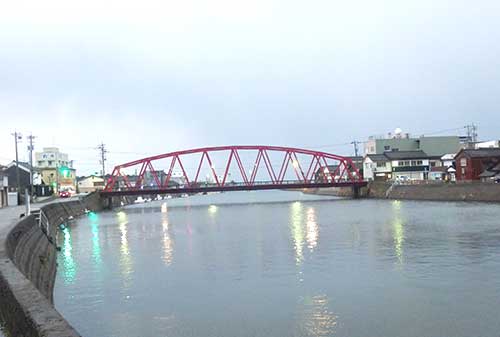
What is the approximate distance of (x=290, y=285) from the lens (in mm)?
18406

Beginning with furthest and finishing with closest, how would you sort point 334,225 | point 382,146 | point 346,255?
point 382,146 < point 334,225 < point 346,255

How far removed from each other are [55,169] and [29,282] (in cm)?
11607

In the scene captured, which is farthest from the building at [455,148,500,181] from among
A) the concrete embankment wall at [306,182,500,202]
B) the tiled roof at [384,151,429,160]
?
the tiled roof at [384,151,429,160]

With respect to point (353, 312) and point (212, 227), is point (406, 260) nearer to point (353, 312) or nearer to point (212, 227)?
point (353, 312)

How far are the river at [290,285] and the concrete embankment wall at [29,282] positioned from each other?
838mm

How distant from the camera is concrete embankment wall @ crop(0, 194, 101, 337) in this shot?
8531mm

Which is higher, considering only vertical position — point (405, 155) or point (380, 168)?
point (405, 155)

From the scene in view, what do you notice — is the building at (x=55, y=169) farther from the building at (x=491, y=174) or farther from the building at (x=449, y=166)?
the building at (x=491, y=174)

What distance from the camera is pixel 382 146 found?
106m

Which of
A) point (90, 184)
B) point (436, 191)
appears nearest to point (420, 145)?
point (436, 191)

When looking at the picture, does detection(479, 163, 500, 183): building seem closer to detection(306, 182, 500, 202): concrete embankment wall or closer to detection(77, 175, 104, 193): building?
detection(306, 182, 500, 202): concrete embankment wall

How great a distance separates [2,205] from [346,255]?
44.0 metres

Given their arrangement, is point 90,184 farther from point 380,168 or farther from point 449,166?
point 449,166

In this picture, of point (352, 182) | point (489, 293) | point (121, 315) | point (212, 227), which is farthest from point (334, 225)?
point (352, 182)
